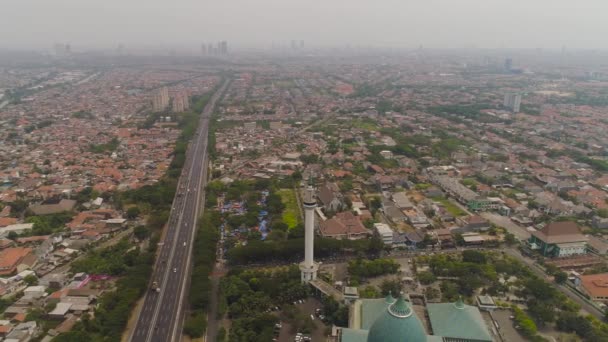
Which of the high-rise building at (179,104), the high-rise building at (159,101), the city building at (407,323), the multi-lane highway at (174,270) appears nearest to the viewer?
the city building at (407,323)

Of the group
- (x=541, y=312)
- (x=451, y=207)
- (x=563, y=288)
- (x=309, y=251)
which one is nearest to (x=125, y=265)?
(x=309, y=251)

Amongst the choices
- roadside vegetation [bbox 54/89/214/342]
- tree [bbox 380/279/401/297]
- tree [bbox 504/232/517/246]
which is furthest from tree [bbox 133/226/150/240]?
tree [bbox 504/232/517/246]

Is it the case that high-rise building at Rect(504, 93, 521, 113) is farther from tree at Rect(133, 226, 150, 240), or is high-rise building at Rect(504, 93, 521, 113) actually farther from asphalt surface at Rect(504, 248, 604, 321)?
tree at Rect(133, 226, 150, 240)

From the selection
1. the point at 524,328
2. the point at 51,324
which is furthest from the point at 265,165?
the point at 524,328

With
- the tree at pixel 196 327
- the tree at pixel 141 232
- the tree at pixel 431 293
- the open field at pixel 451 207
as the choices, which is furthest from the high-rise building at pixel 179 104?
the tree at pixel 431 293

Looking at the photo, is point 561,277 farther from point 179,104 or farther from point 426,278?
point 179,104

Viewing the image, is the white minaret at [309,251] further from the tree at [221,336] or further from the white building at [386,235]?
the white building at [386,235]
